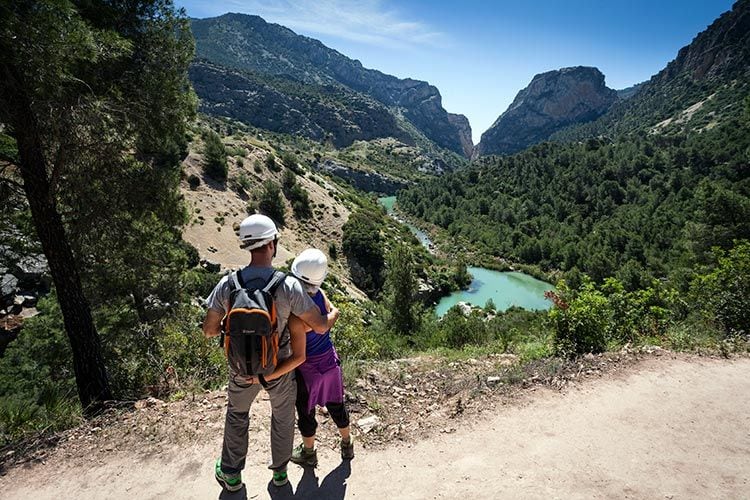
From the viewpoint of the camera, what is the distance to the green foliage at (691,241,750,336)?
26.5 feet

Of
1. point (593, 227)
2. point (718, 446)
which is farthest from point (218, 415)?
point (593, 227)

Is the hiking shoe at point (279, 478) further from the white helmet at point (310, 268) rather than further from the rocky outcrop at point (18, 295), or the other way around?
the rocky outcrop at point (18, 295)

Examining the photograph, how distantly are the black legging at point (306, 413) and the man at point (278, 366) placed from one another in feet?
0.63

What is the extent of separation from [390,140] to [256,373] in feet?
580

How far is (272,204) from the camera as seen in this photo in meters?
43.5

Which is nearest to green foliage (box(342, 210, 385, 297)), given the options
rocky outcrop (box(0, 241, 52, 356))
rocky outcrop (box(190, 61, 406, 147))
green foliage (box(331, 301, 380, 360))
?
rocky outcrop (box(0, 241, 52, 356))

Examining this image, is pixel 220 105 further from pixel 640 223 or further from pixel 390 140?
pixel 640 223

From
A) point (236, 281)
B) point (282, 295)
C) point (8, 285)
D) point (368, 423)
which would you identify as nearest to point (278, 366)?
point (282, 295)

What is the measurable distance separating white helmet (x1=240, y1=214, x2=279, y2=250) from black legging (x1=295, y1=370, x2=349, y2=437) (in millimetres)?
1294

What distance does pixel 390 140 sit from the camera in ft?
565

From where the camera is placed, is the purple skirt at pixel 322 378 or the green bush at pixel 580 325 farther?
the green bush at pixel 580 325

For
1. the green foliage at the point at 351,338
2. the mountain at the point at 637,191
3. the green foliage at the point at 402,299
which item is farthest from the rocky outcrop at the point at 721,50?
the green foliage at the point at 351,338

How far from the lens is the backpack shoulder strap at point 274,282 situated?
281 centimetres

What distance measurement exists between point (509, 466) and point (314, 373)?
2157 millimetres
